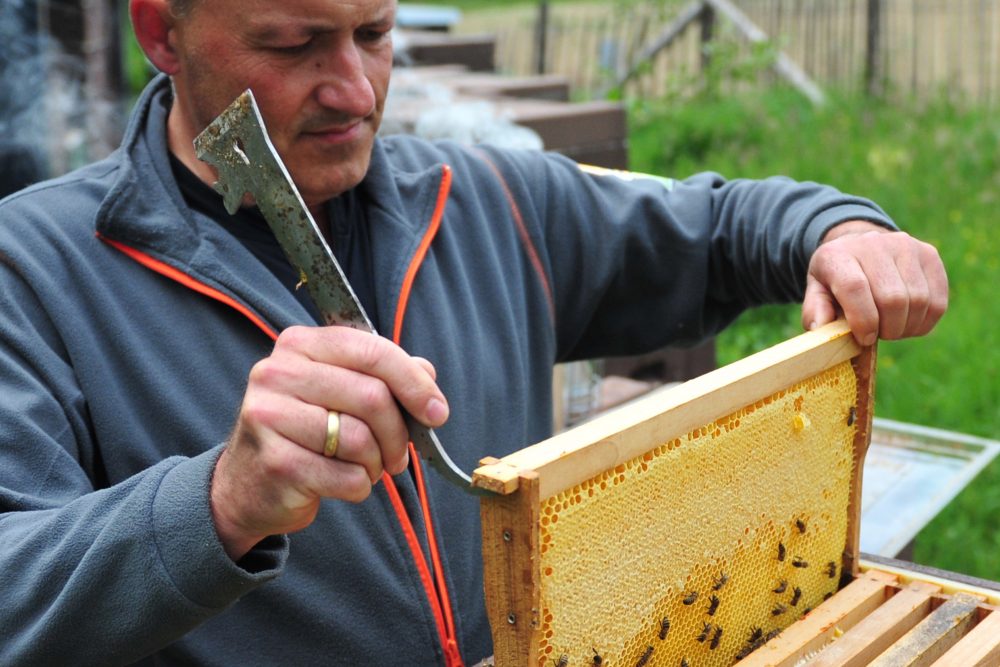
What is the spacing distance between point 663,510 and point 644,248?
1.14 metres

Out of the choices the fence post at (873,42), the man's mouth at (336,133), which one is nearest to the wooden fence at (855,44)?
the fence post at (873,42)

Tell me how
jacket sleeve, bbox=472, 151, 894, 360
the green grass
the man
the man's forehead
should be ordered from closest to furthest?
the man < the man's forehead < jacket sleeve, bbox=472, 151, 894, 360 < the green grass

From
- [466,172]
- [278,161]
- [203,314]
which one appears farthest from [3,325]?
[466,172]

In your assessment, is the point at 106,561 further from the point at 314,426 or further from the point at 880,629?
the point at 880,629

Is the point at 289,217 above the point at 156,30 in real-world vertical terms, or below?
below

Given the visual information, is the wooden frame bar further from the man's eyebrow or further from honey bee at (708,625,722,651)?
the man's eyebrow

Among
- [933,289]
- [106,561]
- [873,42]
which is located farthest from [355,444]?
[873,42]

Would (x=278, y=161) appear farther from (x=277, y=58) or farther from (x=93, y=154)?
(x=93, y=154)

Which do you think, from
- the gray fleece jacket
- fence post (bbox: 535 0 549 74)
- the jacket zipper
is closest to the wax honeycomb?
the gray fleece jacket

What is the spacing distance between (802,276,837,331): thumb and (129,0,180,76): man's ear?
1.22 meters

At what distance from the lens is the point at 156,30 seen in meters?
2.12

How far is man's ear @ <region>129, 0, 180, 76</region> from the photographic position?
2.08 metres

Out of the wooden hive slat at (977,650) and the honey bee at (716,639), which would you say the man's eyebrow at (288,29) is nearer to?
the honey bee at (716,639)

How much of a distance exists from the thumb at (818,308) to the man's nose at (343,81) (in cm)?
86
